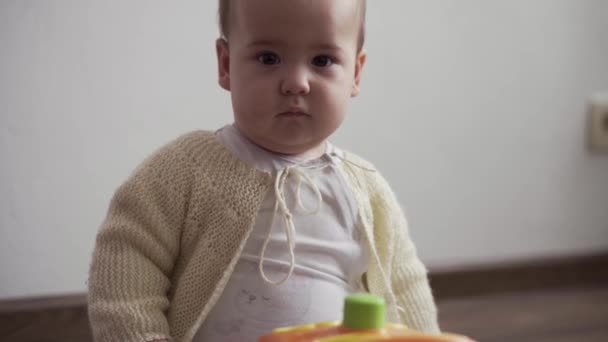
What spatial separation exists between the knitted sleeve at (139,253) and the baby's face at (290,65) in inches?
4.4

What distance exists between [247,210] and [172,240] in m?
0.09

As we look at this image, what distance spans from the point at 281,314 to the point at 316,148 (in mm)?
212

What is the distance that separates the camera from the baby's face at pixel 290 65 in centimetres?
83

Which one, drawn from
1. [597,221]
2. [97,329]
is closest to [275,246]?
[97,329]

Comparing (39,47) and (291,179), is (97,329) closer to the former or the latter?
(291,179)

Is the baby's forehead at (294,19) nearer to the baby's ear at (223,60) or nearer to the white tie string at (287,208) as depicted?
the baby's ear at (223,60)

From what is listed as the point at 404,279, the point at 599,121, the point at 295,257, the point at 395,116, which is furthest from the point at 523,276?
the point at 295,257

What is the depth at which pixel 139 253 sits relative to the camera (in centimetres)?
84

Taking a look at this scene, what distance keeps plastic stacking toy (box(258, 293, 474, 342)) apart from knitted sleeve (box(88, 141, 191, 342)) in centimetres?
22

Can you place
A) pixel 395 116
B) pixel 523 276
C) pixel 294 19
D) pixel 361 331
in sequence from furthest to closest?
pixel 523 276 → pixel 395 116 → pixel 294 19 → pixel 361 331

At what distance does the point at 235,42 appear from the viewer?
34.1 inches

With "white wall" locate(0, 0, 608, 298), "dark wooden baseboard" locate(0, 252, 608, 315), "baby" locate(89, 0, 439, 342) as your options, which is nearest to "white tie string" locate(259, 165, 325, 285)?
"baby" locate(89, 0, 439, 342)

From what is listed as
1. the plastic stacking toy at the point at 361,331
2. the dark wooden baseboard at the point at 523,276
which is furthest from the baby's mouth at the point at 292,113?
the dark wooden baseboard at the point at 523,276

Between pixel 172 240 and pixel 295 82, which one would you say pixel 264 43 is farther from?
pixel 172 240
